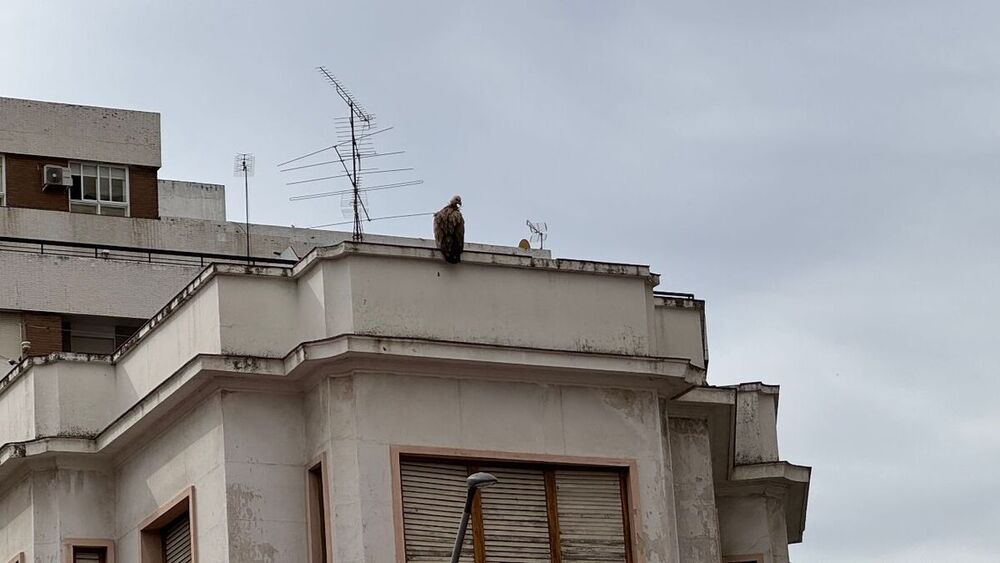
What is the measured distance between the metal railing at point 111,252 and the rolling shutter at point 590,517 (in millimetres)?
21612

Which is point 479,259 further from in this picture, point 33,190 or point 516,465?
point 33,190

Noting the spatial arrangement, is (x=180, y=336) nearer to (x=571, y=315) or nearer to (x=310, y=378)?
(x=310, y=378)

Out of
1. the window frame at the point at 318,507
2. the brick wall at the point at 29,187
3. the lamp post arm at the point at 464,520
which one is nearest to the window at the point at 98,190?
the brick wall at the point at 29,187

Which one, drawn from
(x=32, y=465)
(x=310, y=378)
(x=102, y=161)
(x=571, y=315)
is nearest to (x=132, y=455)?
(x=32, y=465)

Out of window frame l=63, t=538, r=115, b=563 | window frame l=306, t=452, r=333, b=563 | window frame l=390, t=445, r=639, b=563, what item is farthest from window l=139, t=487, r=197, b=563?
window frame l=390, t=445, r=639, b=563

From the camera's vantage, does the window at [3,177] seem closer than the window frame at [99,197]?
Yes

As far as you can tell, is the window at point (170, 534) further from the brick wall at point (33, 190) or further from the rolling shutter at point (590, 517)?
the brick wall at point (33, 190)

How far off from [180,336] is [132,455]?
2.11 m

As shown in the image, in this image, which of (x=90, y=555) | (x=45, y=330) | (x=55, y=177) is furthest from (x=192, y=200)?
(x=90, y=555)

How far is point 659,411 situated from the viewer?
121 ft

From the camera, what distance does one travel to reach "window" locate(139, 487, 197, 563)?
35.9 metres

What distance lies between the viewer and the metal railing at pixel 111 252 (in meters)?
57.9

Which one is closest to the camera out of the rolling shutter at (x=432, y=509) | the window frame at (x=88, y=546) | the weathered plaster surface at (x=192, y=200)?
the rolling shutter at (x=432, y=509)

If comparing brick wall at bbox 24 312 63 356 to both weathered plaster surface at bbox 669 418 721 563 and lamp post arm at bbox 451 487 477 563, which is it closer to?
weathered plaster surface at bbox 669 418 721 563
